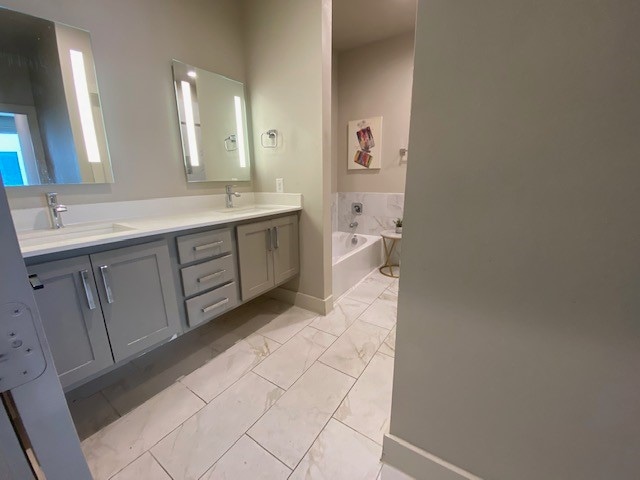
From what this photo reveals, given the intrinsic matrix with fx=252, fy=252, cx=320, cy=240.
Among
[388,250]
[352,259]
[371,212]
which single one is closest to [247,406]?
[352,259]

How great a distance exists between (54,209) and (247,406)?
1.42 metres

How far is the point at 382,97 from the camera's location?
3055mm

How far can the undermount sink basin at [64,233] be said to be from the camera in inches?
47.8

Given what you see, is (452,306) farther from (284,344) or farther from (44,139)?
(44,139)

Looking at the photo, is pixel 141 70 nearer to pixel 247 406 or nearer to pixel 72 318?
pixel 72 318

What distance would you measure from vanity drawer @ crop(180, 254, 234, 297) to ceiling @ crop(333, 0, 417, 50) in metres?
2.47

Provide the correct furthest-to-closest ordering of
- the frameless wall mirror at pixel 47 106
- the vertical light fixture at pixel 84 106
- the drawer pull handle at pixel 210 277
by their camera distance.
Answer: the drawer pull handle at pixel 210 277
the vertical light fixture at pixel 84 106
the frameless wall mirror at pixel 47 106

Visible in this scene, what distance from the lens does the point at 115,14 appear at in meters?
1.47

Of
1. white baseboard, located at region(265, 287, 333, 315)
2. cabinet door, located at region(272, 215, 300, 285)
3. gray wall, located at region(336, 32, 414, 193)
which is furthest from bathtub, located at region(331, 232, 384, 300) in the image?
gray wall, located at region(336, 32, 414, 193)

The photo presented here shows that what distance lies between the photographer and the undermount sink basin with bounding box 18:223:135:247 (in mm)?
1215

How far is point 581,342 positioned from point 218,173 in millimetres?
2226

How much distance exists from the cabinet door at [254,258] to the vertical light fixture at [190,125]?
73cm

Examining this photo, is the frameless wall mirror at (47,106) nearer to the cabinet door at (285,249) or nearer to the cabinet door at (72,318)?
the cabinet door at (72,318)

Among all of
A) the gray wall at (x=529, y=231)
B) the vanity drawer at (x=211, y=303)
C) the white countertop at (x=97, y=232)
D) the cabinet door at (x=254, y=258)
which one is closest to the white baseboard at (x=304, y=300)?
the cabinet door at (x=254, y=258)
